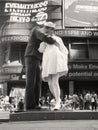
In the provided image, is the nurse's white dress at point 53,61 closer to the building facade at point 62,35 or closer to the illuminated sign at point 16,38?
the building facade at point 62,35

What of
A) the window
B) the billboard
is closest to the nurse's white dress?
the window

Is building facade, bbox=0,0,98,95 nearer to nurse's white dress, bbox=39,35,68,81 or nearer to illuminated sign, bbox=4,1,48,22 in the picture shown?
illuminated sign, bbox=4,1,48,22

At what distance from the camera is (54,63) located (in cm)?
1061

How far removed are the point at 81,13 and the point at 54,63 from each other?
32.7 metres

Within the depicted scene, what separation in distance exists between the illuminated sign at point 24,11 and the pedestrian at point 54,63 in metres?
32.0

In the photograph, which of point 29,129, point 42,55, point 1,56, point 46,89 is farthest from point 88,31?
point 29,129

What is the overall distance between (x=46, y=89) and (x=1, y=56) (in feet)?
22.9

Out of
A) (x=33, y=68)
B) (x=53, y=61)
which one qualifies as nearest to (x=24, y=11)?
(x=33, y=68)

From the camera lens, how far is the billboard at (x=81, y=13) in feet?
139

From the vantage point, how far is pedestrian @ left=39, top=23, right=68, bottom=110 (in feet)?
34.8

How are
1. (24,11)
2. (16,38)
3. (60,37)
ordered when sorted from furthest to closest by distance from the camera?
1. (24,11)
2. (16,38)
3. (60,37)

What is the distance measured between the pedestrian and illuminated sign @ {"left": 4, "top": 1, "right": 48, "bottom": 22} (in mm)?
31978

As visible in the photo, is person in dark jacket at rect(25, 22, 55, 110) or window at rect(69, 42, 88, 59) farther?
window at rect(69, 42, 88, 59)

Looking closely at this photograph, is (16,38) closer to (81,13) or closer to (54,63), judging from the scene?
(81,13)
